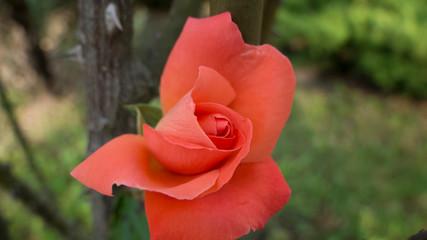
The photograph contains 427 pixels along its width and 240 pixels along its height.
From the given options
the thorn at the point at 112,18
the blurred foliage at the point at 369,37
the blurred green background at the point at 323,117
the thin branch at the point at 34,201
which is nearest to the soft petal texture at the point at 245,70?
the thorn at the point at 112,18

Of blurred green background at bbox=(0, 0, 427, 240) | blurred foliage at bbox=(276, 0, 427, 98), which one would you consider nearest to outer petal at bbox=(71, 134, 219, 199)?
blurred green background at bbox=(0, 0, 427, 240)

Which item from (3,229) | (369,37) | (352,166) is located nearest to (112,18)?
(3,229)

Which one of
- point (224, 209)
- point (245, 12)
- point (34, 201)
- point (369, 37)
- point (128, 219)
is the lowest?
point (369, 37)

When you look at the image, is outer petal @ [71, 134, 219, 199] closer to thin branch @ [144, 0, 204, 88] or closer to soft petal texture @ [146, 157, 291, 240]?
soft petal texture @ [146, 157, 291, 240]

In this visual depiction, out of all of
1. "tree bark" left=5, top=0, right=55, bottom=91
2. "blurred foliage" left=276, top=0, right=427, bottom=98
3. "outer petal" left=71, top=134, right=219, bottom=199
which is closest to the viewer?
"outer petal" left=71, top=134, right=219, bottom=199

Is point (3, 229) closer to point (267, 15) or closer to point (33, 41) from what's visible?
point (267, 15)

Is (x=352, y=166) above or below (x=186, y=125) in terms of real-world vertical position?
below

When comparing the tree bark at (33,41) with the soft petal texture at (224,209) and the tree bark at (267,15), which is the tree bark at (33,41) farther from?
the soft petal texture at (224,209)

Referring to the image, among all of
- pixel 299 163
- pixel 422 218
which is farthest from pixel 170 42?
pixel 422 218
